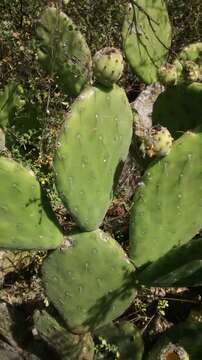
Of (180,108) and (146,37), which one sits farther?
(146,37)

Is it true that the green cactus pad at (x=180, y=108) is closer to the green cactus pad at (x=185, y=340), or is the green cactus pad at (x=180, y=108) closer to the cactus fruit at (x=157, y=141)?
the cactus fruit at (x=157, y=141)

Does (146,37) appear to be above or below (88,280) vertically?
above

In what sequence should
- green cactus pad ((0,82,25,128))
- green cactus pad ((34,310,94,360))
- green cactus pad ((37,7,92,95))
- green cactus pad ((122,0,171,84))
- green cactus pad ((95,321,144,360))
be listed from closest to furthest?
green cactus pad ((34,310,94,360)) → green cactus pad ((95,321,144,360)) → green cactus pad ((37,7,92,95)) → green cactus pad ((122,0,171,84)) → green cactus pad ((0,82,25,128))

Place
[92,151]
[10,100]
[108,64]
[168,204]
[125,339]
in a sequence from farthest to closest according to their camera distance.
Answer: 1. [10,100]
2. [125,339]
3. [168,204]
4. [92,151]
5. [108,64]

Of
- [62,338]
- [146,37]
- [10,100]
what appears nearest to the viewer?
[62,338]

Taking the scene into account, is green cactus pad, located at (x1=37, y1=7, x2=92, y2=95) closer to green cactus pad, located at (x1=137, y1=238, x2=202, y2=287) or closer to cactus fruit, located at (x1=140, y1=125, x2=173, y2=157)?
cactus fruit, located at (x1=140, y1=125, x2=173, y2=157)

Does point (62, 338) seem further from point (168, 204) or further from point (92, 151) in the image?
point (92, 151)

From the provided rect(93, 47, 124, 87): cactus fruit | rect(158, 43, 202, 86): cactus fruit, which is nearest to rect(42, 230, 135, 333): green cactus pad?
rect(93, 47, 124, 87): cactus fruit

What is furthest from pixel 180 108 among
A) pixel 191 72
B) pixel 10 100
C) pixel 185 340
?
pixel 10 100
